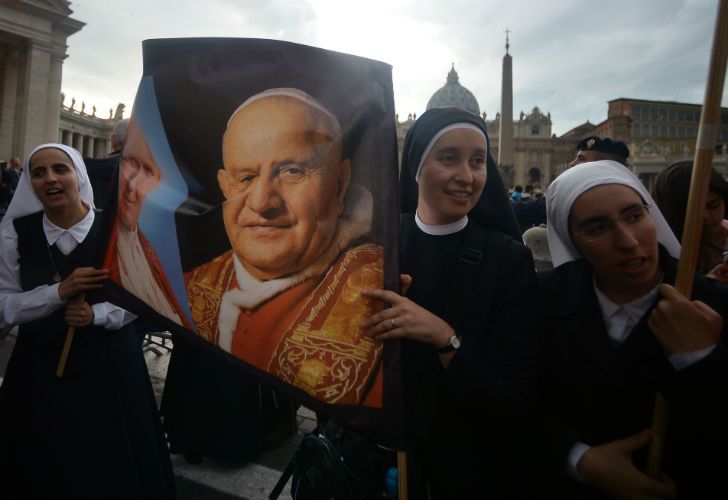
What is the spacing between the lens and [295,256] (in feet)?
5.16

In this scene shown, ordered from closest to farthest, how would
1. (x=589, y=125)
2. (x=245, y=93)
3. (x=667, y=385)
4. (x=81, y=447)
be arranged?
(x=667, y=385) → (x=245, y=93) → (x=81, y=447) → (x=589, y=125)

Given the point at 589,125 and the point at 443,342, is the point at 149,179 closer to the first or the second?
the point at 443,342

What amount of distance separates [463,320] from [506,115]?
106 ft

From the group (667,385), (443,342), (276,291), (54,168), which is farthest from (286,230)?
(54,168)

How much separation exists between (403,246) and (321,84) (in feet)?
2.19

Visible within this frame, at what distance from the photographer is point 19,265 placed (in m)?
2.33

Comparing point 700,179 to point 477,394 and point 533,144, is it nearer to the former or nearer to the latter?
point 477,394

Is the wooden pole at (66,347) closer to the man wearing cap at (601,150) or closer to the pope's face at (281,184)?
the pope's face at (281,184)

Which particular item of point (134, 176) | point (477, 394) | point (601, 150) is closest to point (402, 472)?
point (477, 394)

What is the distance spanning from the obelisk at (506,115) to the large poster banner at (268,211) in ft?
104

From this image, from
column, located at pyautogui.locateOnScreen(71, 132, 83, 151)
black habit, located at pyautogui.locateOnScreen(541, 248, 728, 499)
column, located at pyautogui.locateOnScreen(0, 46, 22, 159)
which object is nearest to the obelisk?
column, located at pyautogui.locateOnScreen(0, 46, 22, 159)

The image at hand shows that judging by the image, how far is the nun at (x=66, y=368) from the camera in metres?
2.14

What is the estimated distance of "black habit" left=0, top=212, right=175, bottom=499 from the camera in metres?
2.15

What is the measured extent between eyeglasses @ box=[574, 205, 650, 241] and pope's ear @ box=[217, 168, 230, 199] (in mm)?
1255
